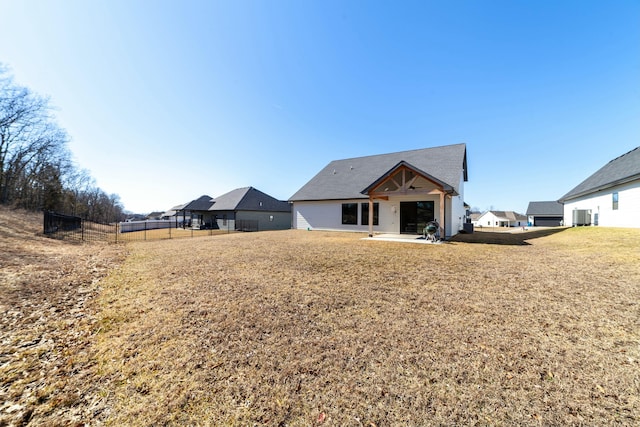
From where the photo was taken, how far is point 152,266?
7672mm

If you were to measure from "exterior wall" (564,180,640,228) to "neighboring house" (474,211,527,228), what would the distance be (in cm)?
5360

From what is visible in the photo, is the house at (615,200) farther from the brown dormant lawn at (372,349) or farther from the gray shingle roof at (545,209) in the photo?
the gray shingle roof at (545,209)

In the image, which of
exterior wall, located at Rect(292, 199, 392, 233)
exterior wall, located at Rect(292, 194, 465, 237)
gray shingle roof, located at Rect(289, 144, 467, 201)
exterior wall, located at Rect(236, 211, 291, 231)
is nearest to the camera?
exterior wall, located at Rect(292, 194, 465, 237)

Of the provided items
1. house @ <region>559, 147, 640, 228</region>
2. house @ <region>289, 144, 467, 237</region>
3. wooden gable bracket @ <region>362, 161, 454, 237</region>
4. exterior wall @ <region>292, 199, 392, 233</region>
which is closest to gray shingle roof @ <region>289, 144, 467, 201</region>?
house @ <region>289, 144, 467, 237</region>

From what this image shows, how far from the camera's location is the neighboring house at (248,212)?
2723 centimetres

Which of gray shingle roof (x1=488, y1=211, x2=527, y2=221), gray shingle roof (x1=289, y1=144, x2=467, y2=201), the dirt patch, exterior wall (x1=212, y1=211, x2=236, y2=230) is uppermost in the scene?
gray shingle roof (x1=289, y1=144, x2=467, y2=201)

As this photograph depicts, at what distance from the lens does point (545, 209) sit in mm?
46281

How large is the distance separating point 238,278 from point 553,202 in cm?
6299

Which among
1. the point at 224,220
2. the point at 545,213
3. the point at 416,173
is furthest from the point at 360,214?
the point at 545,213

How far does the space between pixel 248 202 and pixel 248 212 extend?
1.26 metres

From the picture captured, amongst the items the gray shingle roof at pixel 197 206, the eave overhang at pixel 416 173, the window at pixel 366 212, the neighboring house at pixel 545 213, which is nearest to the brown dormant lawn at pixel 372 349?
the eave overhang at pixel 416 173

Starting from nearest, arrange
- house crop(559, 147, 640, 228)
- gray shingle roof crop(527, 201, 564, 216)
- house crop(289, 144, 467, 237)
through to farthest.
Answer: house crop(559, 147, 640, 228) → house crop(289, 144, 467, 237) → gray shingle roof crop(527, 201, 564, 216)

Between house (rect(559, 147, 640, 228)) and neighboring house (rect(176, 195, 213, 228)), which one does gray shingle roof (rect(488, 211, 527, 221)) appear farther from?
neighboring house (rect(176, 195, 213, 228))

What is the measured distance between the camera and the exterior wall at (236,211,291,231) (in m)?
28.3
